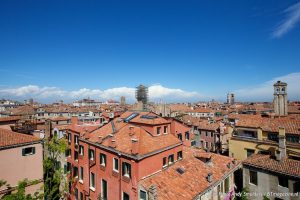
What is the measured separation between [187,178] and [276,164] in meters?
11.1

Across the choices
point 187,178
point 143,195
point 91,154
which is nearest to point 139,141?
point 143,195

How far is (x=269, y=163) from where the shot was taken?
24.0 m

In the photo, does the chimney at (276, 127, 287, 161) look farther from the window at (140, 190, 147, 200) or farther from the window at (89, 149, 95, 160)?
the window at (89, 149, 95, 160)

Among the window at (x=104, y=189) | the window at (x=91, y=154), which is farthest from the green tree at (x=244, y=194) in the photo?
the window at (x=91, y=154)

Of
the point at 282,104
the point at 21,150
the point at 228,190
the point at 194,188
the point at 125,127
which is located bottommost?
the point at 228,190

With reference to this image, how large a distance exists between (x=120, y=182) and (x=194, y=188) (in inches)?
300

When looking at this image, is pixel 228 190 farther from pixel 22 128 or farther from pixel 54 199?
pixel 22 128

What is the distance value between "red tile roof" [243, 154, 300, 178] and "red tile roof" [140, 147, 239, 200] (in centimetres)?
252

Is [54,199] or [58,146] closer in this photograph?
[54,199]

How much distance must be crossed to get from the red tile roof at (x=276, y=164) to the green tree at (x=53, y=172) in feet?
86.0

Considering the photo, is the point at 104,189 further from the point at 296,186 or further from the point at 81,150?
the point at 296,186

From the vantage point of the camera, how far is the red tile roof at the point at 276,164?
21594 millimetres

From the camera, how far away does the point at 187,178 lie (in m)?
21.0

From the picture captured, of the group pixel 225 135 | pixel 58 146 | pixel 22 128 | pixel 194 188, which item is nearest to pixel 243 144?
pixel 225 135
